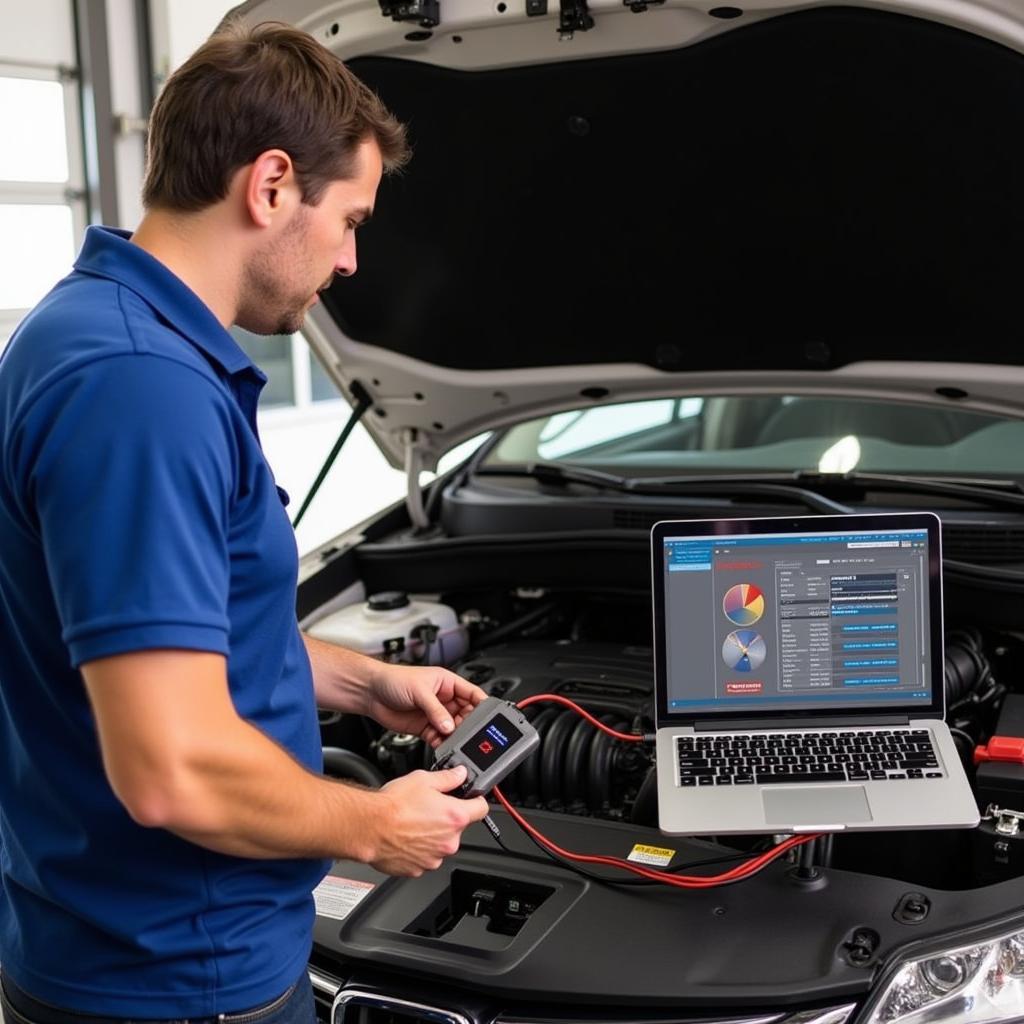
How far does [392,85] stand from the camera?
198 cm

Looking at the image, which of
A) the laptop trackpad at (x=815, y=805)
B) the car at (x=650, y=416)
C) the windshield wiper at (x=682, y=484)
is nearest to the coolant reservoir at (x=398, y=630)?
the car at (x=650, y=416)

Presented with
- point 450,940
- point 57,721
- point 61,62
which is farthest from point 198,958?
point 61,62

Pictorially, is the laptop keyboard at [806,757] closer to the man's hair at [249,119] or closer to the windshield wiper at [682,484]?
the windshield wiper at [682,484]

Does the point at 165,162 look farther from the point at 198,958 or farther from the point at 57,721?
the point at 198,958

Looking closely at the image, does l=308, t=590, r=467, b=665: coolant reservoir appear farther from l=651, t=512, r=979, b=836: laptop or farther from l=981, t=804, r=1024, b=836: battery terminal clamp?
l=981, t=804, r=1024, b=836: battery terminal clamp

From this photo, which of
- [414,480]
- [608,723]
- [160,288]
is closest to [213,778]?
[160,288]

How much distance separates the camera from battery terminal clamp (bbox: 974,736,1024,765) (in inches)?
67.5

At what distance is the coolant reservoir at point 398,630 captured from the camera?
236 cm

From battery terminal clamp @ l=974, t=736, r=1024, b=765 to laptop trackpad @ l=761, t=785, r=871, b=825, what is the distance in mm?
254

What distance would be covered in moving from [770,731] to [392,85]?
3.87 feet

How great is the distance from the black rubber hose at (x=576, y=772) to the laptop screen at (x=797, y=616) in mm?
280

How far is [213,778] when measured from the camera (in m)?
1.03

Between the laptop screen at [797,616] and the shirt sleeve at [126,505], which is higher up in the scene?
the shirt sleeve at [126,505]

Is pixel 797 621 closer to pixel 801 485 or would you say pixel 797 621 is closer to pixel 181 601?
pixel 801 485
